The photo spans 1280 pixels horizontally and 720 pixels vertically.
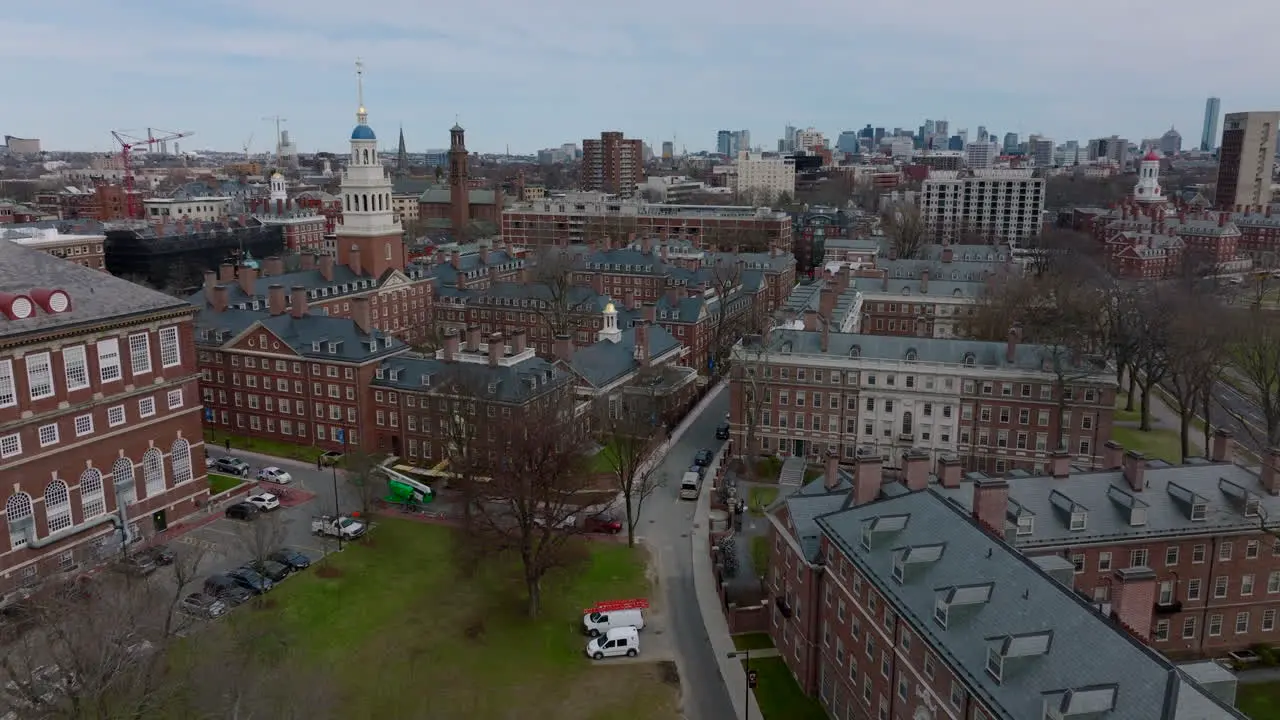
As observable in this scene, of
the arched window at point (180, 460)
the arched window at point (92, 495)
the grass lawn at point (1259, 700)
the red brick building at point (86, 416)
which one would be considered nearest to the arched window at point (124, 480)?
the red brick building at point (86, 416)

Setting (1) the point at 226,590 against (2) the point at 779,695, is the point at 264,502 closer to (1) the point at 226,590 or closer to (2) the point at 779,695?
(1) the point at 226,590

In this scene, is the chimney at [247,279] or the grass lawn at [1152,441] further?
the chimney at [247,279]

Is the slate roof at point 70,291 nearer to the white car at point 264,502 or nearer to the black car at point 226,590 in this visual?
the white car at point 264,502

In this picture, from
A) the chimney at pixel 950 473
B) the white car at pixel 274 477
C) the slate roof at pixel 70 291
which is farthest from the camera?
the white car at pixel 274 477

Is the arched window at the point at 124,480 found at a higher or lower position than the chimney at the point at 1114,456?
lower

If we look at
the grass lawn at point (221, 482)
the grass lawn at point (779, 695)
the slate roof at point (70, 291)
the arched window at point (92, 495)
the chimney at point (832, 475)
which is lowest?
the grass lawn at point (779, 695)

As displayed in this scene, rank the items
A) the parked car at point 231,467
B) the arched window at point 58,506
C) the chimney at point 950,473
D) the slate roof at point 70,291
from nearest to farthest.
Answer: the chimney at point 950,473 < the slate roof at point 70,291 < the arched window at point 58,506 < the parked car at point 231,467
